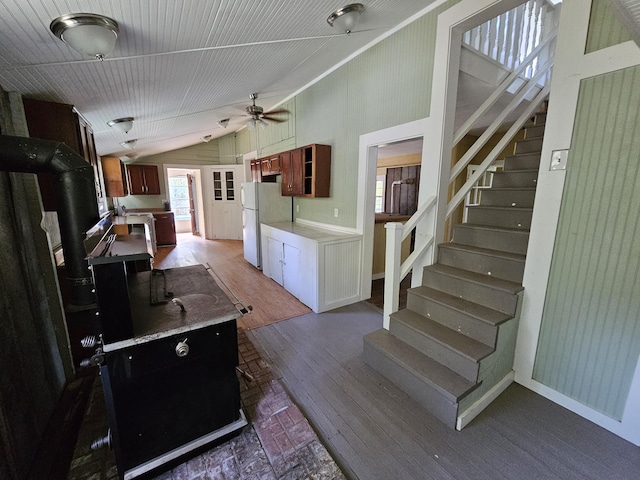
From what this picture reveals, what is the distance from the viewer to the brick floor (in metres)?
1.43

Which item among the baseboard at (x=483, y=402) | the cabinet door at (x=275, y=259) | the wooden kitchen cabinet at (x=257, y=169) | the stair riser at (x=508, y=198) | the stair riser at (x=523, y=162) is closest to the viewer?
the baseboard at (x=483, y=402)

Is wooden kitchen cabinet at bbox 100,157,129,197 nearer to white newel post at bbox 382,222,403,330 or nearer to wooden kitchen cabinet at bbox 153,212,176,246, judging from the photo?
wooden kitchen cabinet at bbox 153,212,176,246

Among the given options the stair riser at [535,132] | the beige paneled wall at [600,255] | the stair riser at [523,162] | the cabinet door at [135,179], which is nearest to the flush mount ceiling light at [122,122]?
the beige paneled wall at [600,255]

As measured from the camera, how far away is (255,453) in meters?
1.55

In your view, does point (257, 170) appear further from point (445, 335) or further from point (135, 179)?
point (445, 335)

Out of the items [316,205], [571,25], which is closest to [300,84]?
[316,205]

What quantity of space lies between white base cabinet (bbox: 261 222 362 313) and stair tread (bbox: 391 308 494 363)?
1.09m

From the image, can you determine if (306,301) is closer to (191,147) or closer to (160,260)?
(160,260)

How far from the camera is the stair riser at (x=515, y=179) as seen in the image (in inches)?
110

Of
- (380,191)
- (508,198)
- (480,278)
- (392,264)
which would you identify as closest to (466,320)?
(480,278)

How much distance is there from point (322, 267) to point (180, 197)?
26.6 ft

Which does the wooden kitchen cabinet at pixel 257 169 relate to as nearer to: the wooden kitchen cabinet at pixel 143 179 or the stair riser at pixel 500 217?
the wooden kitchen cabinet at pixel 143 179

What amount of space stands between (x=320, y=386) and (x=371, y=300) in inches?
69.7

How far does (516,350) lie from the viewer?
6.93 ft
